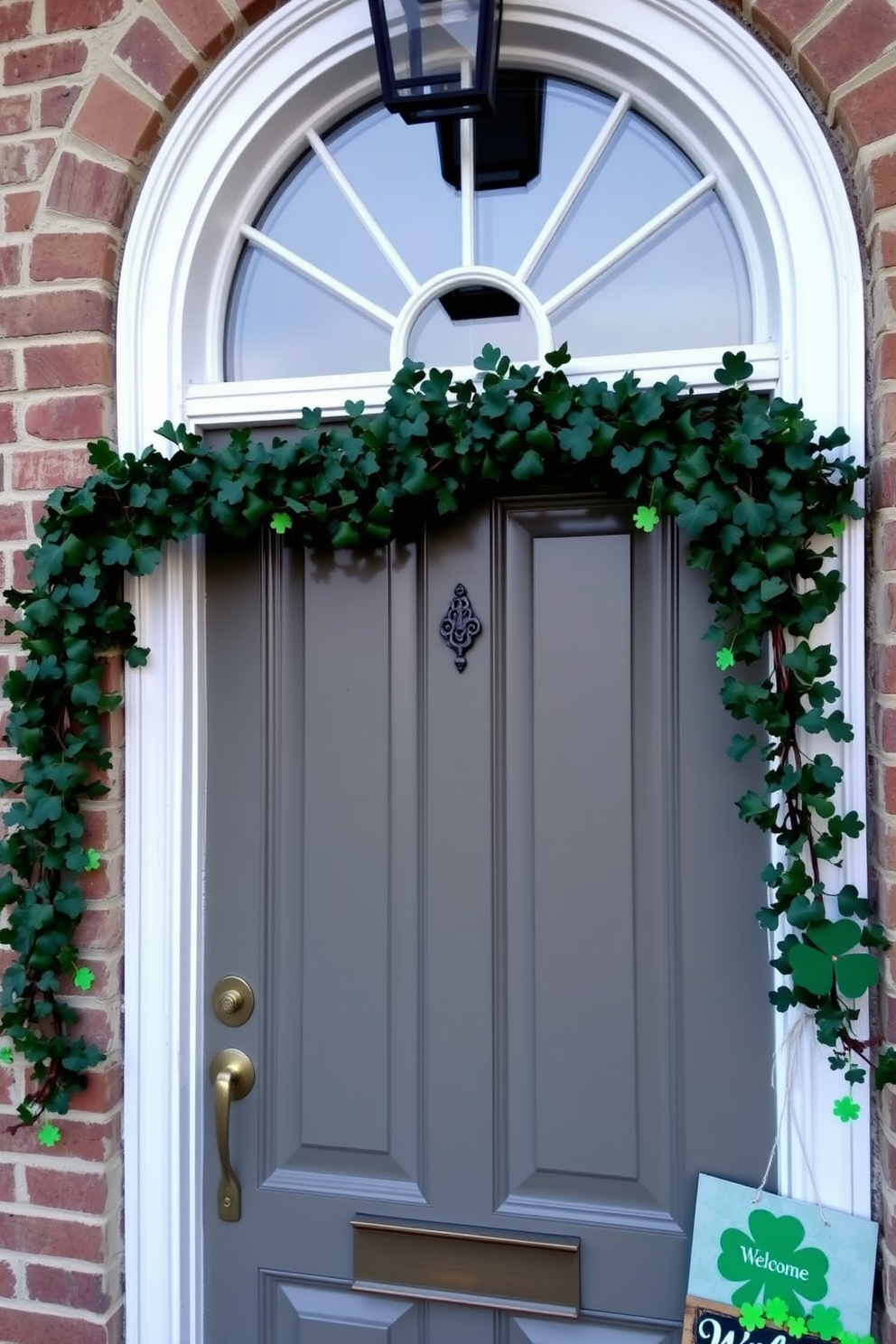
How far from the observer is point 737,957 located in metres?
1.58

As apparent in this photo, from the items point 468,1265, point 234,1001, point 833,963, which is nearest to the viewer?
point 833,963

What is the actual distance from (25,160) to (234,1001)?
1.68 m

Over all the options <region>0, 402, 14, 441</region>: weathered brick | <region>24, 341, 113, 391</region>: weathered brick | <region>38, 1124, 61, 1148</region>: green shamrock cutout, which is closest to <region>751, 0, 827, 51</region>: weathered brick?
<region>24, 341, 113, 391</region>: weathered brick

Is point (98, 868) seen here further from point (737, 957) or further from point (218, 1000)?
point (737, 957)

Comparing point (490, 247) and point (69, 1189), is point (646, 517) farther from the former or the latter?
point (69, 1189)

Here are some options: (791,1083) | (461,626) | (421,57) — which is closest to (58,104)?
(421,57)

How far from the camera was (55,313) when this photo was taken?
172cm

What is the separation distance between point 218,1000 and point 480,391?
1.28m

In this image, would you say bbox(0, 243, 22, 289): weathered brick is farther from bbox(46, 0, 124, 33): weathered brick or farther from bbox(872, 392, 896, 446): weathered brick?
bbox(872, 392, 896, 446): weathered brick

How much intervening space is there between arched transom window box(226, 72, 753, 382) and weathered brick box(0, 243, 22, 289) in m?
0.40

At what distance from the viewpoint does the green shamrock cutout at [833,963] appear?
1356 mm

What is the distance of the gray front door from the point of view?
1.61m

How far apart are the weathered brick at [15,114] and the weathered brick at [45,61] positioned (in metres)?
0.03

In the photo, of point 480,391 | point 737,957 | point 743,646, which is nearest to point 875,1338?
point 737,957
